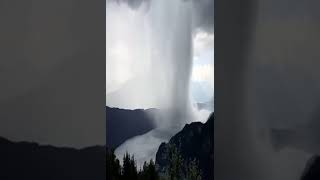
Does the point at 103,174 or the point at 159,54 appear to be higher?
the point at 159,54

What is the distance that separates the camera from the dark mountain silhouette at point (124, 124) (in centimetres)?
310

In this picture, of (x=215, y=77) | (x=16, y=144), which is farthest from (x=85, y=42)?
(x=215, y=77)

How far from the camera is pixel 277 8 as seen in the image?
10.2 feet

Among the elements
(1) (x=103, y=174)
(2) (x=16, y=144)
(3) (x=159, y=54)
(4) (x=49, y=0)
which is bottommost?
(1) (x=103, y=174)

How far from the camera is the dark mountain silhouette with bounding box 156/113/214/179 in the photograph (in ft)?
10.5

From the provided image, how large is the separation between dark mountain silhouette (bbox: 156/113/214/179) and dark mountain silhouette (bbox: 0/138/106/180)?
1.71 ft

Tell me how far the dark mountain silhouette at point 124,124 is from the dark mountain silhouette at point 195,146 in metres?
0.19

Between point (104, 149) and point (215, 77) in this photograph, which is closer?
point (104, 149)

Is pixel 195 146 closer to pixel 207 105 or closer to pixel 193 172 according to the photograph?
pixel 193 172

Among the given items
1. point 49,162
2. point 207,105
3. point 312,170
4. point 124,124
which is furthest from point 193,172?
point 49,162

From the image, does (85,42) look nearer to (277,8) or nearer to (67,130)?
(67,130)

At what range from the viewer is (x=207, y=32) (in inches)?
128

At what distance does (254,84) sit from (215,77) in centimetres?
27

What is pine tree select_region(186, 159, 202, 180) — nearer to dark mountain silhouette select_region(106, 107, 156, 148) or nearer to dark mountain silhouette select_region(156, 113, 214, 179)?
dark mountain silhouette select_region(156, 113, 214, 179)
